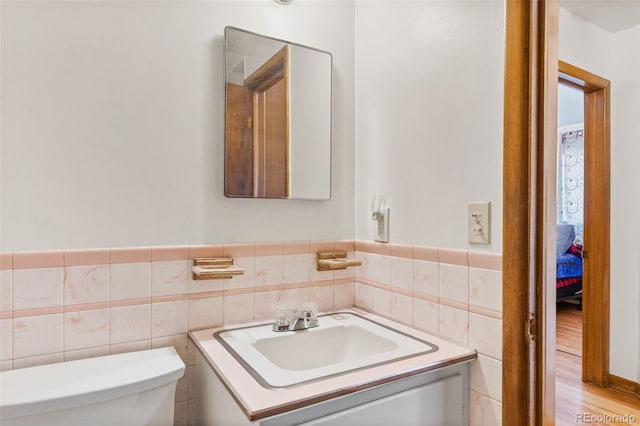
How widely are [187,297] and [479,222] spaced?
102cm

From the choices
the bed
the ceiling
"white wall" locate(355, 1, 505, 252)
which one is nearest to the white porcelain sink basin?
"white wall" locate(355, 1, 505, 252)

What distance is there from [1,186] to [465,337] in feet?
4.78

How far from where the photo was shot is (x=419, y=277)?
1.27 m


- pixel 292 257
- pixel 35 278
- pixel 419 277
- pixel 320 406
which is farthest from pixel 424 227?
pixel 35 278

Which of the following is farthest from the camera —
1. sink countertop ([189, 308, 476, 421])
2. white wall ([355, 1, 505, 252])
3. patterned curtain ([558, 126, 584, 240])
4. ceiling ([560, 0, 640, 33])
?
ceiling ([560, 0, 640, 33])

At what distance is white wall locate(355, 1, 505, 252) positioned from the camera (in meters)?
1.06

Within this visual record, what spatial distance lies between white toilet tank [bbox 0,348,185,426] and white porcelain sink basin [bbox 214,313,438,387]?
212 millimetres

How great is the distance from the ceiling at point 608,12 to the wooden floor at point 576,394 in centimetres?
108

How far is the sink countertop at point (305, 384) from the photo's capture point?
→ 2.50 feet

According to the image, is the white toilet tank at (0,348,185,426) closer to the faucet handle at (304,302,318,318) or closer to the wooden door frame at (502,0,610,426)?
the faucet handle at (304,302,318,318)

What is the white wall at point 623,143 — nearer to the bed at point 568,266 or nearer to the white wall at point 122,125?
the bed at point 568,266

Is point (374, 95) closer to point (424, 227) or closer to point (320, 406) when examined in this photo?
point (424, 227)

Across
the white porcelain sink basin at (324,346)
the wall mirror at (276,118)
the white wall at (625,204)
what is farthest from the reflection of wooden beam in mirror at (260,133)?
the white wall at (625,204)

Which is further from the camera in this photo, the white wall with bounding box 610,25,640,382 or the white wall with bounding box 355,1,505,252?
the white wall with bounding box 610,25,640,382
